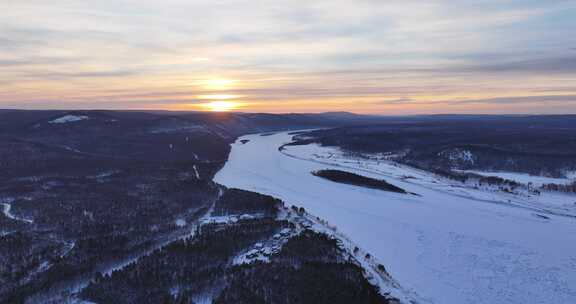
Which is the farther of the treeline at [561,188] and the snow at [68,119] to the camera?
the snow at [68,119]

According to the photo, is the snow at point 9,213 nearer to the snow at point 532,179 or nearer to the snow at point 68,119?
the snow at point 532,179

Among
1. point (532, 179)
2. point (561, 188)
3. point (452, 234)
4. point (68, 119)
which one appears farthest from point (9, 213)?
point (68, 119)

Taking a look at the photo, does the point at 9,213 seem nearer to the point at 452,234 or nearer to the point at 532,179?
the point at 452,234

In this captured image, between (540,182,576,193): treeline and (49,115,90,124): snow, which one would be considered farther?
(49,115,90,124): snow

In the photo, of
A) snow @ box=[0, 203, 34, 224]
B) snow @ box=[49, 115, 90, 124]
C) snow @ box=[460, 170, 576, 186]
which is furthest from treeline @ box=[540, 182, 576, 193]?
snow @ box=[49, 115, 90, 124]

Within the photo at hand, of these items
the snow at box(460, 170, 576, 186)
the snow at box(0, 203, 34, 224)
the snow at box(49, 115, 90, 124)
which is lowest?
the snow at box(0, 203, 34, 224)

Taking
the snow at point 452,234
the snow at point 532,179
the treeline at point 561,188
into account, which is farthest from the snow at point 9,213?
the snow at point 532,179

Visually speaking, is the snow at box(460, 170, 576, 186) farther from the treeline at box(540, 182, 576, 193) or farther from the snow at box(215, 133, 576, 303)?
the snow at box(215, 133, 576, 303)

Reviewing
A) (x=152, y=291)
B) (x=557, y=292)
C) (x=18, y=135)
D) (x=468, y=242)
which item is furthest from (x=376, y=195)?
(x=18, y=135)
